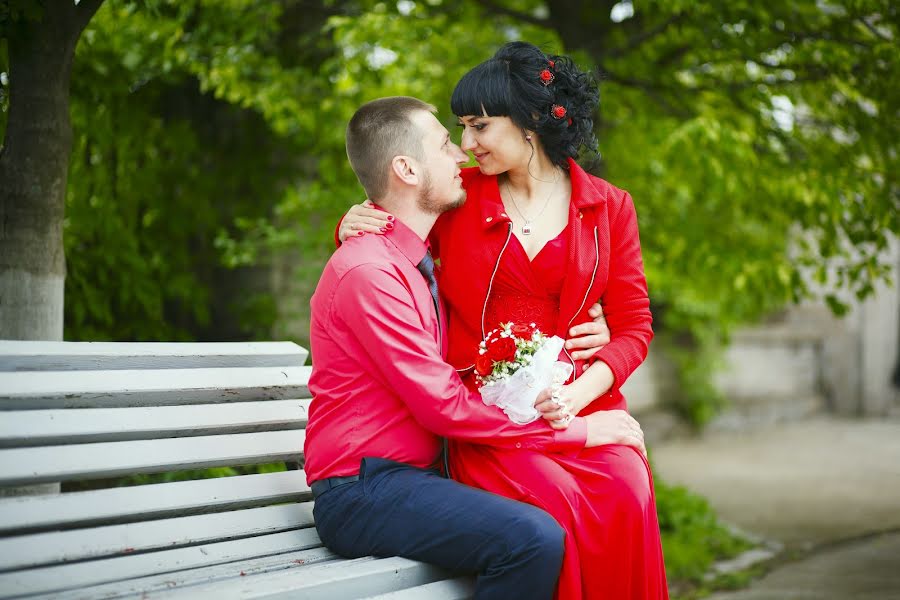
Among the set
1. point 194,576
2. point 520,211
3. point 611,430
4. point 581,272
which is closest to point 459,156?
point 520,211

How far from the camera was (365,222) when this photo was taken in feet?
9.35

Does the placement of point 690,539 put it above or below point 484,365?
below

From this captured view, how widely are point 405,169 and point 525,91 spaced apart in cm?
46

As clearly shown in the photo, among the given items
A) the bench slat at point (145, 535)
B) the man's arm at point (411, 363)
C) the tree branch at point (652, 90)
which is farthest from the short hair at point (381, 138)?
the tree branch at point (652, 90)

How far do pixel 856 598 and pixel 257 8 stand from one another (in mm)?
4471

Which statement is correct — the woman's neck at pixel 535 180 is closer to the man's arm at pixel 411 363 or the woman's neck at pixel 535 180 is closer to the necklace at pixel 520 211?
the necklace at pixel 520 211

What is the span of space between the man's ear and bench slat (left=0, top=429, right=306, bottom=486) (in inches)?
38.2

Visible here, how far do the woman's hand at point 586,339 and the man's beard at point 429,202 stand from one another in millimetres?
547

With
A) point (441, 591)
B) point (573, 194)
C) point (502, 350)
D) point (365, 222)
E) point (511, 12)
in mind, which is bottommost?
point (441, 591)

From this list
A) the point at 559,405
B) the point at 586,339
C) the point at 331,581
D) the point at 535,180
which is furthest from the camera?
the point at 535,180

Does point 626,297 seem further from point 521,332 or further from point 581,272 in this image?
point 521,332

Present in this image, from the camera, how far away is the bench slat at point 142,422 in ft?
8.50

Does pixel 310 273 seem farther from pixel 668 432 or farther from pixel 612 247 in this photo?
pixel 668 432

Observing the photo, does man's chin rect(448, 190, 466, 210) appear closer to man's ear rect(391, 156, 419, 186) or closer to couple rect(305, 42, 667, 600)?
couple rect(305, 42, 667, 600)
